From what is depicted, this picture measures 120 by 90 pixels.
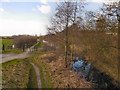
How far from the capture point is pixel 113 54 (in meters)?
4.99

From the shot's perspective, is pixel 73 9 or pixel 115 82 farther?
pixel 73 9

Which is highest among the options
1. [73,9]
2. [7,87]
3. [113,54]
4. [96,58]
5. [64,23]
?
[73,9]

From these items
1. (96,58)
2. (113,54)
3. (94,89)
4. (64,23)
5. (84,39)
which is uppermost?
(64,23)

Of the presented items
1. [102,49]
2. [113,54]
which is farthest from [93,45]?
[113,54]

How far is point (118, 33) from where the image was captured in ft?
16.2

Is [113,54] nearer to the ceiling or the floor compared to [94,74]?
nearer to the ceiling

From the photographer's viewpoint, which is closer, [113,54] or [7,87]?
[7,87]

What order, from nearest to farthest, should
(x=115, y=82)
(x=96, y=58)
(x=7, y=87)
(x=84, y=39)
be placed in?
(x=7, y=87) → (x=115, y=82) → (x=96, y=58) → (x=84, y=39)

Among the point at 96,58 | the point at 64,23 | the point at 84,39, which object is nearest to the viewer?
the point at 96,58

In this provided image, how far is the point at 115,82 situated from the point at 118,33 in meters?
2.75

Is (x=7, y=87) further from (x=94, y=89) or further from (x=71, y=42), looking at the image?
(x=71, y=42)

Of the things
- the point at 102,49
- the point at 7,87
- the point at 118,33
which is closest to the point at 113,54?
the point at 102,49

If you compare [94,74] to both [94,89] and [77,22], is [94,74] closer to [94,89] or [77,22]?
[94,89]

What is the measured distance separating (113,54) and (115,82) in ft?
5.10
